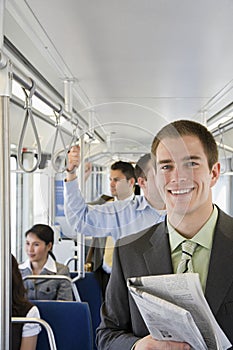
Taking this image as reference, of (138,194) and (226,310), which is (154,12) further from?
(226,310)

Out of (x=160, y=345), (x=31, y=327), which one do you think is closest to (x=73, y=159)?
(x=31, y=327)

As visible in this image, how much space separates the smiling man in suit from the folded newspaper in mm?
120

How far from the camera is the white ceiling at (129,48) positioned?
4.38ft

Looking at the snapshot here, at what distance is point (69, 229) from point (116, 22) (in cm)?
92

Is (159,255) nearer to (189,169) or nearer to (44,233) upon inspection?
(189,169)

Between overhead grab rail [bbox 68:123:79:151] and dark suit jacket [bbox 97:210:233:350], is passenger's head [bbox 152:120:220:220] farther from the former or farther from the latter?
overhead grab rail [bbox 68:123:79:151]

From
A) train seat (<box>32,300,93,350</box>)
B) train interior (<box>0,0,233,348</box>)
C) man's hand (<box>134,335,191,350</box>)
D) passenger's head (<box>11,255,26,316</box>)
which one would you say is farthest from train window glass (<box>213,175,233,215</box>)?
man's hand (<box>134,335,191,350</box>)

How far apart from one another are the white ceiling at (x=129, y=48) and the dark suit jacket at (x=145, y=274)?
0.41 meters

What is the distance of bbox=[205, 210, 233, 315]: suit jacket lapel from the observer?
1.11 metres

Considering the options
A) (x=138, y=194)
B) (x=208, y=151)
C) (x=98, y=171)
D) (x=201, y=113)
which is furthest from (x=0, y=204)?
(x=201, y=113)

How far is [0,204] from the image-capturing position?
1.05 metres

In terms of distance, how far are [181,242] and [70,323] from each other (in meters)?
1.31

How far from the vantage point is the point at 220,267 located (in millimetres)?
1133

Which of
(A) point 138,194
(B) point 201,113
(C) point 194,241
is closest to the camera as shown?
(C) point 194,241
